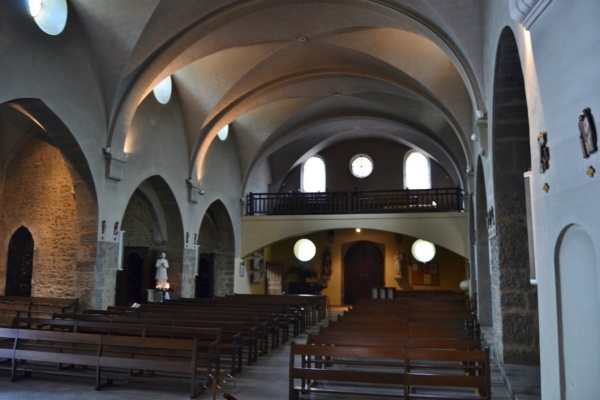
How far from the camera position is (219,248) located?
1831 cm

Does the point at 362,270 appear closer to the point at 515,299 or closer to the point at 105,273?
the point at 105,273

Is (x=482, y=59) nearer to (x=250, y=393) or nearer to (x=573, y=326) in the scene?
(x=573, y=326)

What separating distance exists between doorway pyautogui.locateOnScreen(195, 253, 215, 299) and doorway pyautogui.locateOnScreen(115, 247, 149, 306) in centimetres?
283

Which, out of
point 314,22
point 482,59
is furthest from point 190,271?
point 482,59

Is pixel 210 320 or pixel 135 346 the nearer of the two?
pixel 135 346

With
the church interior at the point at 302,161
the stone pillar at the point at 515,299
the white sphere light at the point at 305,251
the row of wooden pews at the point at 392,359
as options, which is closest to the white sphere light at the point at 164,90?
the church interior at the point at 302,161

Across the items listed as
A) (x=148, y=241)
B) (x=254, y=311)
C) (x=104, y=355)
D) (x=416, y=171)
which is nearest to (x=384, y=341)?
(x=104, y=355)

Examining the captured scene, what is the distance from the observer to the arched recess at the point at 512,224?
6.59 metres

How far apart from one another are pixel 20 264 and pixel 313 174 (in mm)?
13565

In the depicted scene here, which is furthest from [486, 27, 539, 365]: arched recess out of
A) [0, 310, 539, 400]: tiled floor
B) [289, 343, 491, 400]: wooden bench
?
[289, 343, 491, 400]: wooden bench

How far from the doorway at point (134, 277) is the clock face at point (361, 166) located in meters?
10.9

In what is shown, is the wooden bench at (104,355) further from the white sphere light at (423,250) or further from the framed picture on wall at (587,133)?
the white sphere light at (423,250)

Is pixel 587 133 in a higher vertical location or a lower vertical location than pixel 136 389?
higher

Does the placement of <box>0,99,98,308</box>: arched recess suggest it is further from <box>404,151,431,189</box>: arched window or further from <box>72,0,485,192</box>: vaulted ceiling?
<box>404,151,431,189</box>: arched window
